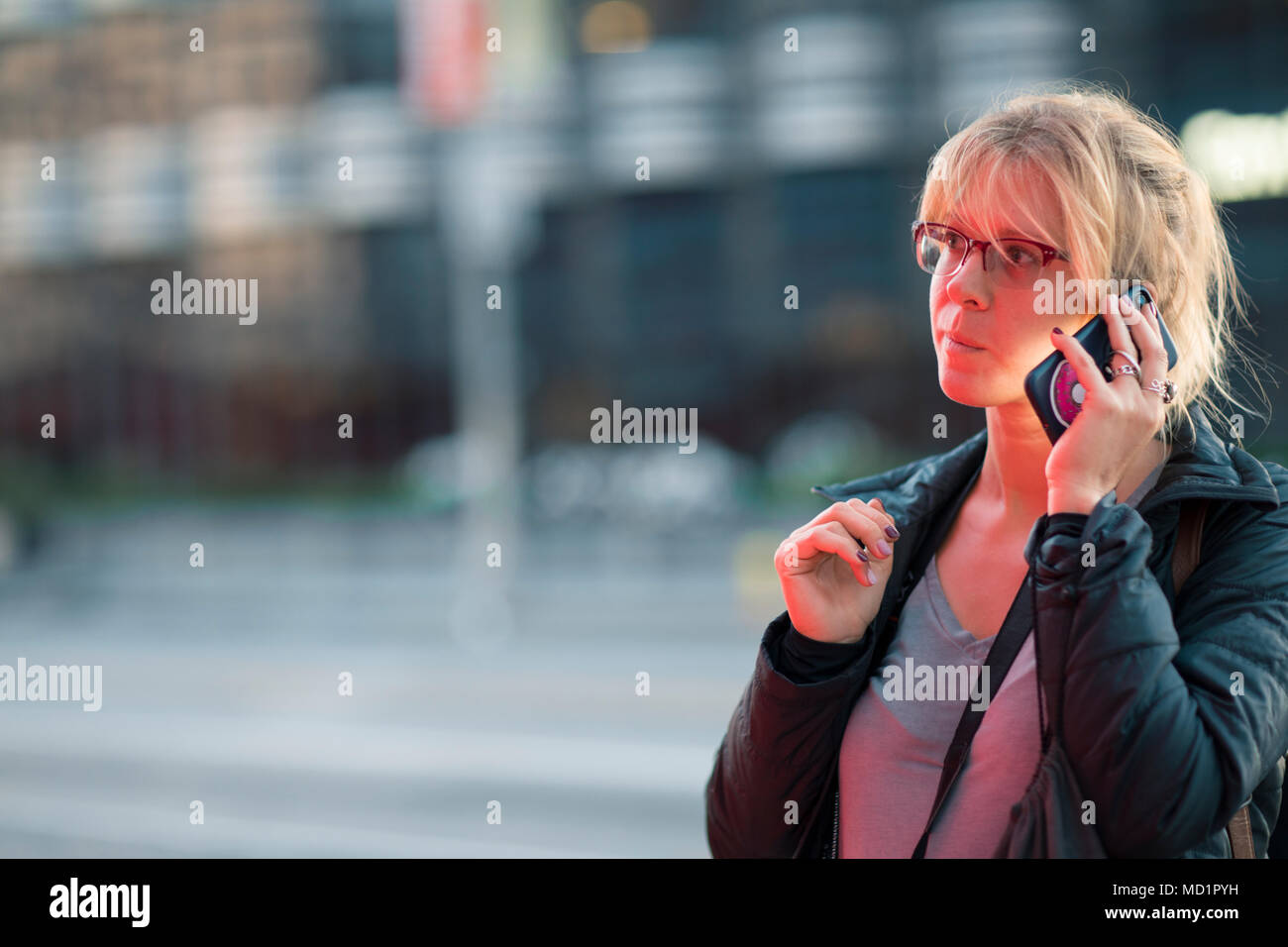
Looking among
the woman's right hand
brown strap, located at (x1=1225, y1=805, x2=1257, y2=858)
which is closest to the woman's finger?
the woman's right hand

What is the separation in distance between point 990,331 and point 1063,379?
13 centimetres

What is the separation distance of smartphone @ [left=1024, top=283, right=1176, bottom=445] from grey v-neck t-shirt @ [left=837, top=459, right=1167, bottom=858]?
157mm

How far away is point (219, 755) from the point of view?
984cm

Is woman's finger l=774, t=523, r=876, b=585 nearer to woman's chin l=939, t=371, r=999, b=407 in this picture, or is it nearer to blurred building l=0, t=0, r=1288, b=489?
woman's chin l=939, t=371, r=999, b=407

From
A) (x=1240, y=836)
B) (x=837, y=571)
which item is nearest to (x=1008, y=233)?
(x=837, y=571)

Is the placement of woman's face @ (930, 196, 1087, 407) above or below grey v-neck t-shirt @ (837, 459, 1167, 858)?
above

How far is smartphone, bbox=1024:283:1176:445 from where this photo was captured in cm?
140

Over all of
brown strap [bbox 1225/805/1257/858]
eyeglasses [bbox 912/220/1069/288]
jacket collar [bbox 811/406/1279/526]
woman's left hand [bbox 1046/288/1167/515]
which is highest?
eyeglasses [bbox 912/220/1069/288]

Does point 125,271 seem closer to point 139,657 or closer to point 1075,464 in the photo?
point 139,657

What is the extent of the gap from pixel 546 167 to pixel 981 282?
1946 centimetres

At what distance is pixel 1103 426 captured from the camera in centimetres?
137

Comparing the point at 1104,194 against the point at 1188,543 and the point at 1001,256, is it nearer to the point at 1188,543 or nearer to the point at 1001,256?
the point at 1001,256

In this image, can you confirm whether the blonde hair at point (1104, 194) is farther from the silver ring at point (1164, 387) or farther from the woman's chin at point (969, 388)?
the woman's chin at point (969, 388)

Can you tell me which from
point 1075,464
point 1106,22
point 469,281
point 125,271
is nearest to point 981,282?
point 1075,464
